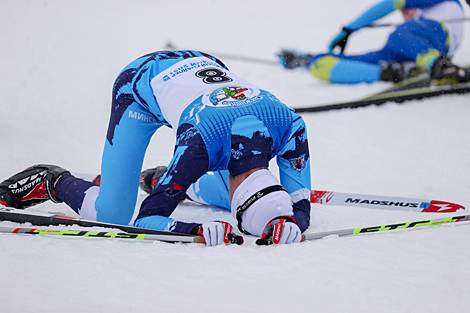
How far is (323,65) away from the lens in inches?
229

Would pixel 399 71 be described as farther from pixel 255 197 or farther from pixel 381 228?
pixel 255 197

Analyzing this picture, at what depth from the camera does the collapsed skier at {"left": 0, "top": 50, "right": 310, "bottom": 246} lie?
169 cm

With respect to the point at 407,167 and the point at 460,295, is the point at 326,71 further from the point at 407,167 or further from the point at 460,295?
the point at 460,295

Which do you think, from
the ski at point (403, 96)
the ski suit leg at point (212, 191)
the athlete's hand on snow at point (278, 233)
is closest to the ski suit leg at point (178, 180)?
the athlete's hand on snow at point (278, 233)

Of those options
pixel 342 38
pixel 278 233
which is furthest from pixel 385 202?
pixel 342 38

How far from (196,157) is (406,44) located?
452cm

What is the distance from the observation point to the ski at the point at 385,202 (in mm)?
2369

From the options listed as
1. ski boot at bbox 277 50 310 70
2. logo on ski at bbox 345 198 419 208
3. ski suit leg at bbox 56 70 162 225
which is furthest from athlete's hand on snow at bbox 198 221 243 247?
ski boot at bbox 277 50 310 70

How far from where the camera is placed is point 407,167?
10.9 feet

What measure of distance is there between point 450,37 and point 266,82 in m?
2.23

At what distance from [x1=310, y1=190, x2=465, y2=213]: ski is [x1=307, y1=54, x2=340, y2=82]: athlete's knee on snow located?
344 centimetres

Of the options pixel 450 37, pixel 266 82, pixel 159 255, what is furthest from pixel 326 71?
pixel 159 255

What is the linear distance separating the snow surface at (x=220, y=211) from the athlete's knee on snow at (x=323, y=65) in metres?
0.12

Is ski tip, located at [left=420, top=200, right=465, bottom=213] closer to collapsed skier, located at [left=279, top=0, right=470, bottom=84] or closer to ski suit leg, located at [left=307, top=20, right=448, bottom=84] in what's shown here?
collapsed skier, located at [left=279, top=0, right=470, bottom=84]
